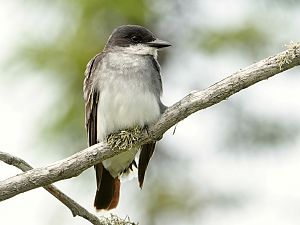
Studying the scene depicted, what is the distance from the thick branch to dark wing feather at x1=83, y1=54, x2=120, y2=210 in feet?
2.31

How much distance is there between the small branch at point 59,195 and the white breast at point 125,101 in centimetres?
54

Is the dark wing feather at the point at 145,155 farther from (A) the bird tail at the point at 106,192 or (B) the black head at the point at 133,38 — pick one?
(B) the black head at the point at 133,38

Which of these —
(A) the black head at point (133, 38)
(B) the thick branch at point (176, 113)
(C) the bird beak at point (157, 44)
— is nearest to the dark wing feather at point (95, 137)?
(A) the black head at point (133, 38)

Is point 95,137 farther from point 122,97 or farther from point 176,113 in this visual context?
point 176,113

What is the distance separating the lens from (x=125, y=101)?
6410mm

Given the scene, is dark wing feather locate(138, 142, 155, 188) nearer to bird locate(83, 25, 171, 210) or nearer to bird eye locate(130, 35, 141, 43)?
bird locate(83, 25, 171, 210)

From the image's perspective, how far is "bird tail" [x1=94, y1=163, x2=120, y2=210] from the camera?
22.5ft

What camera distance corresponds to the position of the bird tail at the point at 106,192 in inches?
270

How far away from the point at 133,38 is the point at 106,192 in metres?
0.94

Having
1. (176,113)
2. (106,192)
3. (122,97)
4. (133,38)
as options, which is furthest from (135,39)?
(176,113)

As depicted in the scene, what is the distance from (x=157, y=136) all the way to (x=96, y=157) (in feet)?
1.08

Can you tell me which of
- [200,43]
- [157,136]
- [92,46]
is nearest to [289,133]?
[200,43]

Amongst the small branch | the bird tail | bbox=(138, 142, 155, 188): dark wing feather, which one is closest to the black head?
bbox=(138, 142, 155, 188): dark wing feather

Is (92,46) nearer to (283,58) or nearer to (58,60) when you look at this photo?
(58,60)
